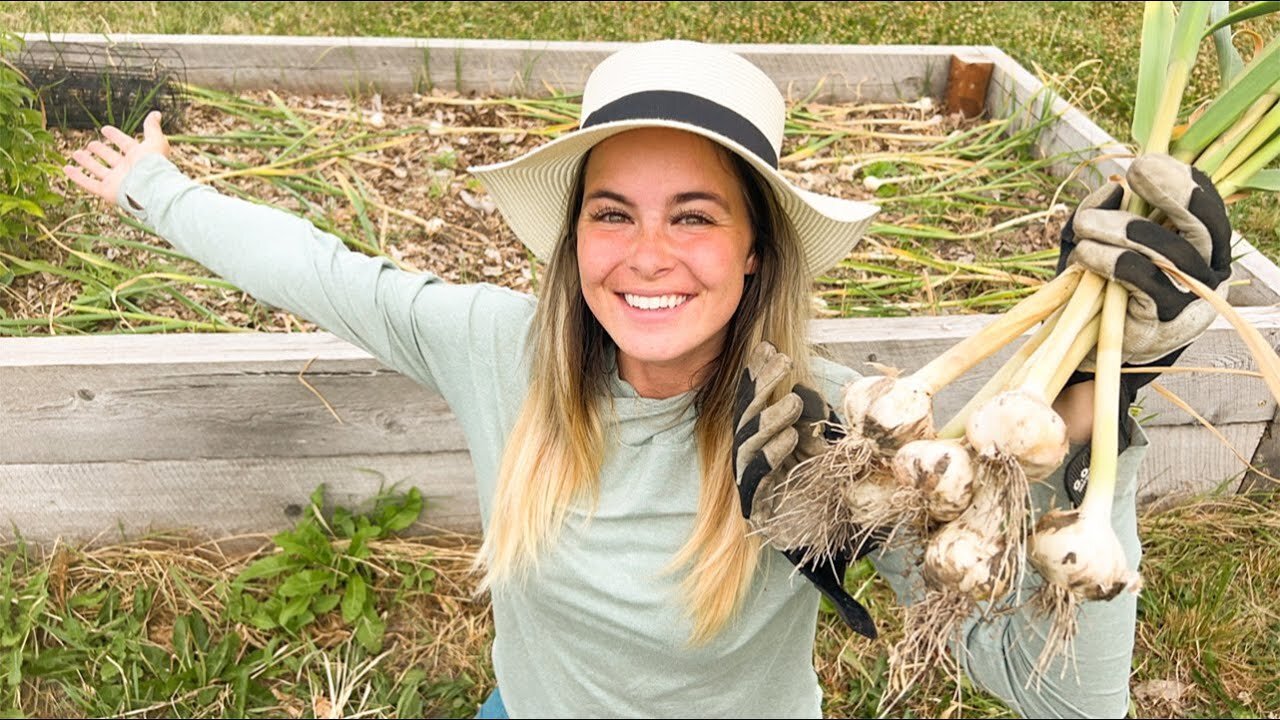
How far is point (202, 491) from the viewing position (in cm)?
228

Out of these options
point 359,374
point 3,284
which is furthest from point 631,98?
point 3,284

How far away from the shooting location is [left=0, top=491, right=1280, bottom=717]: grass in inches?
85.5

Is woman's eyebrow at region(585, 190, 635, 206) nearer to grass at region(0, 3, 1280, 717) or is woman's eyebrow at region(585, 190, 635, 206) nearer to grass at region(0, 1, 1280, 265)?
grass at region(0, 3, 1280, 717)

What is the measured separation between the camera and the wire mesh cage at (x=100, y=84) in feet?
9.77

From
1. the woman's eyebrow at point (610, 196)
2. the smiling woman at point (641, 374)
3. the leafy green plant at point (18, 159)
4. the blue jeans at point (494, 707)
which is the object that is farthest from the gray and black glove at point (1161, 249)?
the leafy green plant at point (18, 159)

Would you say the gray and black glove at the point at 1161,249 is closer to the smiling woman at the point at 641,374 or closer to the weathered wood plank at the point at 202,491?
the smiling woman at the point at 641,374

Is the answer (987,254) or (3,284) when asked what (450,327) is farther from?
(987,254)

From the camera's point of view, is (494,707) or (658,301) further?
(494,707)

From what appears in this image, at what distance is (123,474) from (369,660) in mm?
650

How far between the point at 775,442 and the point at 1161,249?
1.48 feet

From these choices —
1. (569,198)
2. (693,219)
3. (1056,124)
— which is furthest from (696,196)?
(1056,124)

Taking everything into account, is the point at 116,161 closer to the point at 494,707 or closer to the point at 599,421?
the point at 599,421

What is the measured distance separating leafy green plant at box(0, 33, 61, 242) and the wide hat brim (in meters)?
1.24

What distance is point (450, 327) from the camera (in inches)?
65.2
